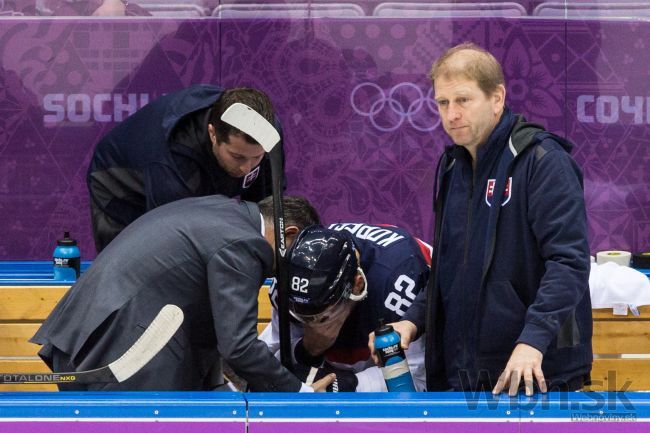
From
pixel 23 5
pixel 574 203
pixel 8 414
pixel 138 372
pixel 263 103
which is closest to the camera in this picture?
pixel 8 414

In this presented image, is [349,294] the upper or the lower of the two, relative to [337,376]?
upper

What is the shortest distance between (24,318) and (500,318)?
7.89 ft

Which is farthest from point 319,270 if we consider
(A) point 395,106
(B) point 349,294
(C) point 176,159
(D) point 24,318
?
(A) point 395,106

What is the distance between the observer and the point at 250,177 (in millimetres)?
3492

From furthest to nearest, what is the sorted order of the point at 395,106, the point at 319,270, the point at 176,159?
the point at 395,106, the point at 176,159, the point at 319,270

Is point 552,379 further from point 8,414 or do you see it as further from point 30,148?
point 30,148

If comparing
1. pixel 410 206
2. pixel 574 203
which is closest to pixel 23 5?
pixel 410 206

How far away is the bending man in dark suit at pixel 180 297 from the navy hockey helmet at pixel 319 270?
10 centimetres

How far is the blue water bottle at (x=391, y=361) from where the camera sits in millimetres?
2428

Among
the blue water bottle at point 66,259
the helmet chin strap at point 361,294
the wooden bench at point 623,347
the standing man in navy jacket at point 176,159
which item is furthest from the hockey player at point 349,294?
the blue water bottle at point 66,259

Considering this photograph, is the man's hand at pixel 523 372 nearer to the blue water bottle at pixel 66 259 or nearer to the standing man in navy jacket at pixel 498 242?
the standing man in navy jacket at pixel 498 242

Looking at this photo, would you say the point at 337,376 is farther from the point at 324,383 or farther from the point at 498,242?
the point at 498,242

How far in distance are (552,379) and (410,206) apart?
2326 millimetres

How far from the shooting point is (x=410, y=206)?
465 cm
